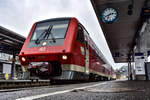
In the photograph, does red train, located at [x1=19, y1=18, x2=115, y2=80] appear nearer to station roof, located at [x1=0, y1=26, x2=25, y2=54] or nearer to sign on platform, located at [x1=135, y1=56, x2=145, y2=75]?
station roof, located at [x1=0, y1=26, x2=25, y2=54]

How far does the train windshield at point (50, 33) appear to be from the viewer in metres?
6.71

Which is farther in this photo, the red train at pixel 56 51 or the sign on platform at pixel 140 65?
the sign on platform at pixel 140 65

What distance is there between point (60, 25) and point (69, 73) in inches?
91.3

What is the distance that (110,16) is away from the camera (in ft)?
33.1

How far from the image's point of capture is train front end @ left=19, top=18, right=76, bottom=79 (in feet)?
20.2

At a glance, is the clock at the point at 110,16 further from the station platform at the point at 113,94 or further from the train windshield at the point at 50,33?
the station platform at the point at 113,94

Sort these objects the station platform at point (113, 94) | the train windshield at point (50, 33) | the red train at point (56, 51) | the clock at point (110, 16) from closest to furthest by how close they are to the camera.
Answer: the station platform at point (113, 94)
the red train at point (56, 51)
the train windshield at point (50, 33)
the clock at point (110, 16)

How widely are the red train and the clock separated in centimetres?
291

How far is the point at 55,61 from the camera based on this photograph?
627cm

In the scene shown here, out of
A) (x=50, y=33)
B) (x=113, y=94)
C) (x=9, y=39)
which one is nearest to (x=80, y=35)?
(x=50, y=33)

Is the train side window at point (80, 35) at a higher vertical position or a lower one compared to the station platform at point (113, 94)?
higher

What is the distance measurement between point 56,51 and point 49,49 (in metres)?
0.33

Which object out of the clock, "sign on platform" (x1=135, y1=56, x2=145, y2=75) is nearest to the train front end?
the clock

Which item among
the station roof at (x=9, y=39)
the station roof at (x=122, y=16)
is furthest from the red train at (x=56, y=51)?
the station roof at (x=9, y=39)
